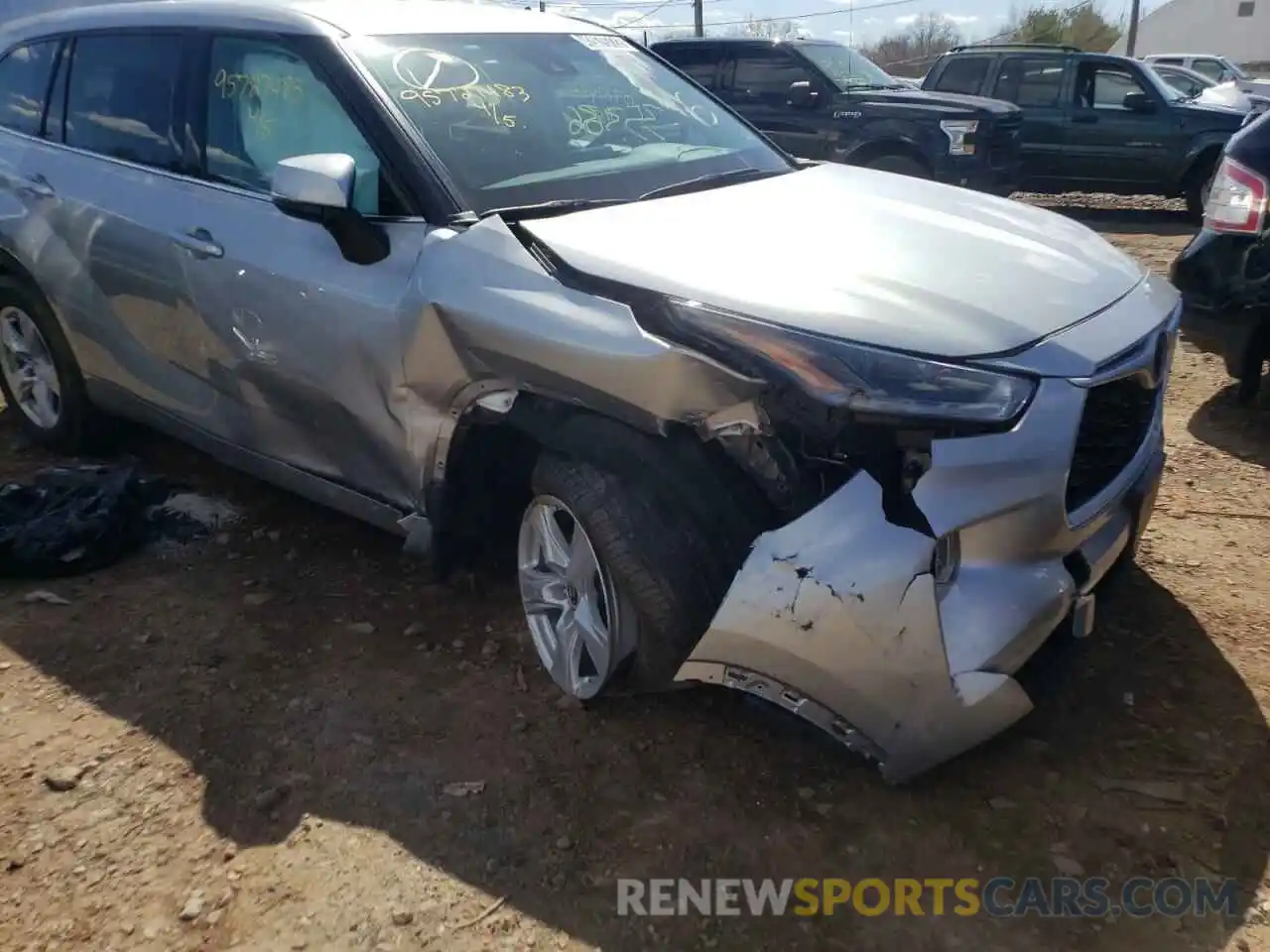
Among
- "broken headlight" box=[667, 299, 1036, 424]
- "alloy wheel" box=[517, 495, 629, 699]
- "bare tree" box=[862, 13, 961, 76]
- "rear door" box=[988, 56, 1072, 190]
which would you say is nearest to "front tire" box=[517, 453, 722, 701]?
"alloy wheel" box=[517, 495, 629, 699]

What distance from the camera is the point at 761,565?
2.27 m

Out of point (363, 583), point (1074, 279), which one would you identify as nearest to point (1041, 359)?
point (1074, 279)

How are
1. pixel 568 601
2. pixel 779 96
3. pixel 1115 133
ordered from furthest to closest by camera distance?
pixel 1115 133 < pixel 779 96 < pixel 568 601

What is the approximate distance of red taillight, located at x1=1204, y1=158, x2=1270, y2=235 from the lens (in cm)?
441

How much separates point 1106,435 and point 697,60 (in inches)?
367

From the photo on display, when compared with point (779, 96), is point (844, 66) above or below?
above

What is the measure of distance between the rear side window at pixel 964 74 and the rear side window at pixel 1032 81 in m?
0.22

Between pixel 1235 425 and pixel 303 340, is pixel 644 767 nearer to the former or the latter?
pixel 303 340

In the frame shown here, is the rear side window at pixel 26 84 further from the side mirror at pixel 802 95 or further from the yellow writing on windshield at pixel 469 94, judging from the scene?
the side mirror at pixel 802 95

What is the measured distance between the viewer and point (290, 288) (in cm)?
312

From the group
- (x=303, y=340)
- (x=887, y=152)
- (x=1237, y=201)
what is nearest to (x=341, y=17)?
(x=303, y=340)

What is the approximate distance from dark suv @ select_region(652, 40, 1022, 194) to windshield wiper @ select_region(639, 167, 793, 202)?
698 cm

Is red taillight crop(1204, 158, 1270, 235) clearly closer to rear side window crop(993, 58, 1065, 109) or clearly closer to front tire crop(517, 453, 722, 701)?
front tire crop(517, 453, 722, 701)

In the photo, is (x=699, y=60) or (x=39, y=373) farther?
(x=699, y=60)
